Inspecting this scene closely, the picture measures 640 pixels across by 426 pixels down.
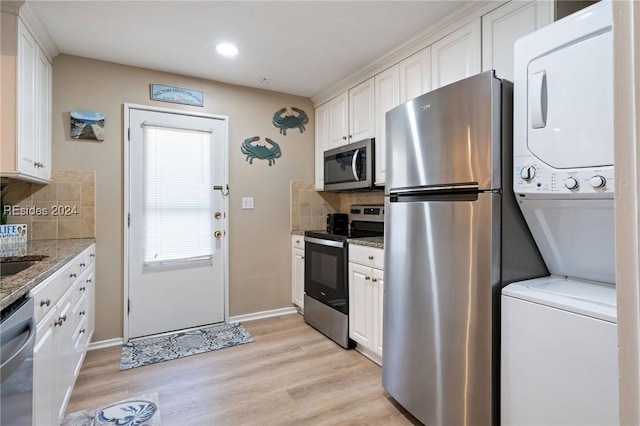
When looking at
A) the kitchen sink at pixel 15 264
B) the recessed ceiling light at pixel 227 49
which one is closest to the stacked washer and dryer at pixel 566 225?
the recessed ceiling light at pixel 227 49

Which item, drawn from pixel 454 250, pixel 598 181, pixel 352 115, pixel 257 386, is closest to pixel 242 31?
pixel 352 115

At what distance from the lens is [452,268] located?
1.53 metres

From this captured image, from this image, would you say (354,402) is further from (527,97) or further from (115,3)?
(115,3)

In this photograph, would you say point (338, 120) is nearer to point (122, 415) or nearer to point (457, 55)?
point (457, 55)

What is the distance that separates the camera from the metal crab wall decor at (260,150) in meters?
3.36

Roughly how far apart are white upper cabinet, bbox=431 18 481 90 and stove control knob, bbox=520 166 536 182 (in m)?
0.87

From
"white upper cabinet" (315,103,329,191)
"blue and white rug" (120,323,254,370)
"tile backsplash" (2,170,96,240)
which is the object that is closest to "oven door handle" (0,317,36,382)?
"blue and white rug" (120,323,254,370)

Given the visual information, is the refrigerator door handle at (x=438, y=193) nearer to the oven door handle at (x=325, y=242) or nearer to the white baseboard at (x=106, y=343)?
the oven door handle at (x=325, y=242)

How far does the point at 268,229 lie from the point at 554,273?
255cm

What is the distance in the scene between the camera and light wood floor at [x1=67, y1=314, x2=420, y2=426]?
1840 millimetres

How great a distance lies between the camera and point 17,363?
983 millimetres

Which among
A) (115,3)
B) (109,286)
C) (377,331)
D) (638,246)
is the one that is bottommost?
(377,331)

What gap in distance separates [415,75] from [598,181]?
1.57 metres

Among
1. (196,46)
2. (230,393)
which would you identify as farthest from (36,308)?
(196,46)
